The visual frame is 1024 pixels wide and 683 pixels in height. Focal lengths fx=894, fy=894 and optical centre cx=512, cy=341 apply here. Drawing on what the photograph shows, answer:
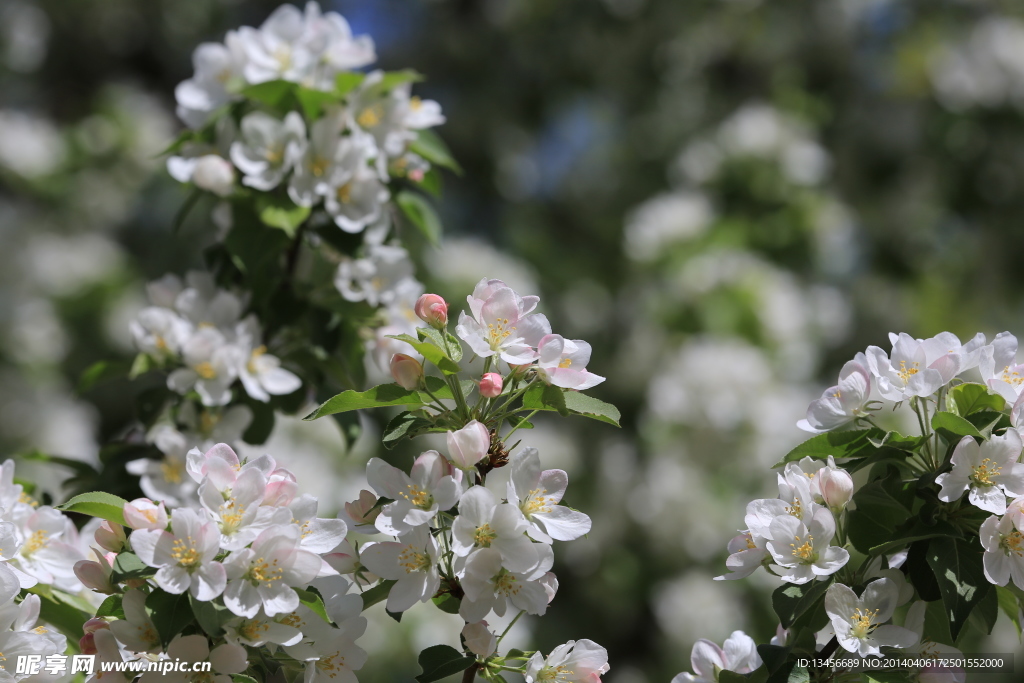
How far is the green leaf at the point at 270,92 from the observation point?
1421mm

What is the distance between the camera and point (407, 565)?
0.91m

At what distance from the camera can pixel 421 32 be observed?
5.43m

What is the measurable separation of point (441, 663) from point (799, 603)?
1.25 ft

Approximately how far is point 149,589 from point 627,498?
2.93m

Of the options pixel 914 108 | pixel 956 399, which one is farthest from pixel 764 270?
pixel 956 399

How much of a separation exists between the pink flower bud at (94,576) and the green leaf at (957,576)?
0.86 m

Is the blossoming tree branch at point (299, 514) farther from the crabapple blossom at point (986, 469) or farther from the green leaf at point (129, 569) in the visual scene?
the crabapple blossom at point (986, 469)

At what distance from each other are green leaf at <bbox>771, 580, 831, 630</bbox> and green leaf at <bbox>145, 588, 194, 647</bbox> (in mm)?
604

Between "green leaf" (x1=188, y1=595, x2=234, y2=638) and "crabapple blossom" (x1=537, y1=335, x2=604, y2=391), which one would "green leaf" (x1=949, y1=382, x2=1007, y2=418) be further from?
"green leaf" (x1=188, y1=595, x2=234, y2=638)

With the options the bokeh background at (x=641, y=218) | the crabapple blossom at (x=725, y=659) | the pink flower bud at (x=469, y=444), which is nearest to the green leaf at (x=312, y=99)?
the pink flower bud at (x=469, y=444)

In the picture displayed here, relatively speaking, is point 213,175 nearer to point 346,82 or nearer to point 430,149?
point 346,82

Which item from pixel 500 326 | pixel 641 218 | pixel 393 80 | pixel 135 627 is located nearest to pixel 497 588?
pixel 500 326

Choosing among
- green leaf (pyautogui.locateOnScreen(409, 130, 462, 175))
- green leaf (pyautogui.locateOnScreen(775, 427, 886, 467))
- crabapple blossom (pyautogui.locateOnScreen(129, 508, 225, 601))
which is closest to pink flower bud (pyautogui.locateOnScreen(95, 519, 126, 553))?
crabapple blossom (pyautogui.locateOnScreen(129, 508, 225, 601))

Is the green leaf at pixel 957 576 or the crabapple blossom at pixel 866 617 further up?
the green leaf at pixel 957 576
